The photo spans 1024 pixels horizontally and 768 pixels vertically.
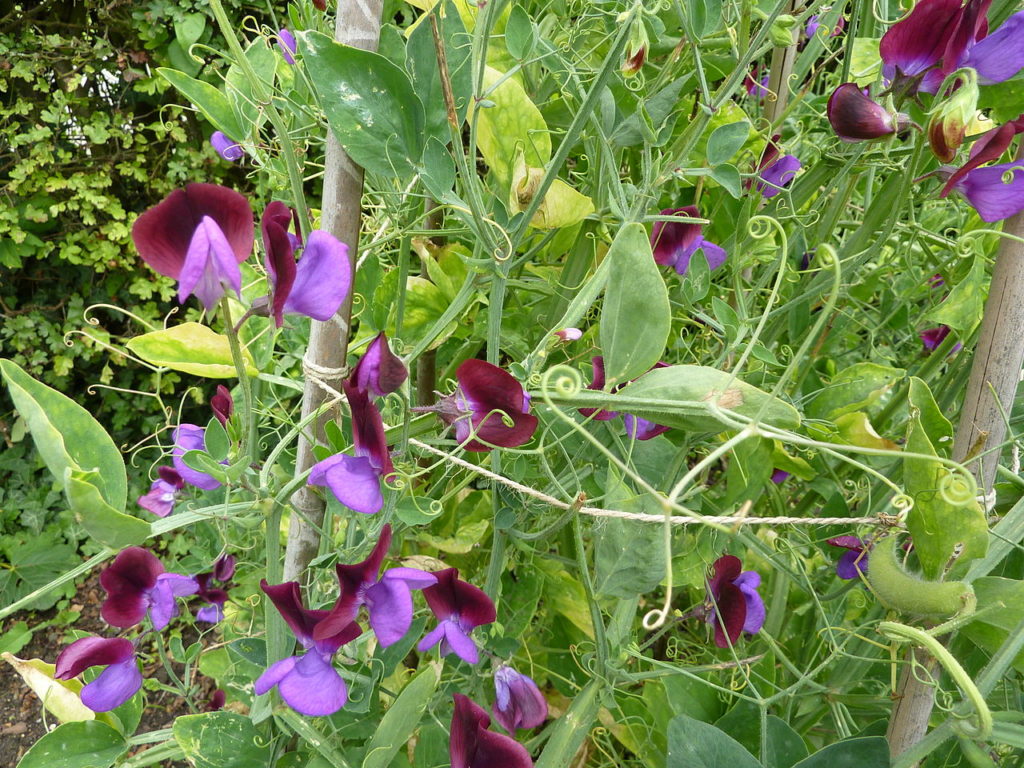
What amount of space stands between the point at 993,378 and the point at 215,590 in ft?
2.61

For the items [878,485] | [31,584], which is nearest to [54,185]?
[31,584]

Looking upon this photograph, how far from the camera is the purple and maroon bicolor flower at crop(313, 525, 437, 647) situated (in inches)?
20.5

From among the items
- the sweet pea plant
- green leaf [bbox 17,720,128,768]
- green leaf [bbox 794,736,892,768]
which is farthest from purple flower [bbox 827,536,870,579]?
green leaf [bbox 17,720,128,768]

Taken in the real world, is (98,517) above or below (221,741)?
above

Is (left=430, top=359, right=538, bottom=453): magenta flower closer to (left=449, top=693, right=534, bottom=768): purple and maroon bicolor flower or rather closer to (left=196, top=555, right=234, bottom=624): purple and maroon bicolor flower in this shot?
(left=449, top=693, right=534, bottom=768): purple and maroon bicolor flower

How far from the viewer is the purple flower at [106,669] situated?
608mm

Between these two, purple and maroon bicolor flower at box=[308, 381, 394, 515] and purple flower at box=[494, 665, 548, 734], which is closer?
purple and maroon bicolor flower at box=[308, 381, 394, 515]

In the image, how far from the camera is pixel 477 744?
56cm

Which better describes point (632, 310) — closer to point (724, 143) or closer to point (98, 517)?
point (724, 143)

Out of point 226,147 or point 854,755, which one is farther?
point 226,147

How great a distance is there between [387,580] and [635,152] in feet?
1.83

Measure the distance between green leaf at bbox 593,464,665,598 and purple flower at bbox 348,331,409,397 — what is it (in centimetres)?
21

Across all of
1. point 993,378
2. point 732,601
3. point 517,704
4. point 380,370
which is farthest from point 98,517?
point 993,378

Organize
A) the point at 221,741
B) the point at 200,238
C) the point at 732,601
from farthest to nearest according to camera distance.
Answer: the point at 732,601, the point at 221,741, the point at 200,238
